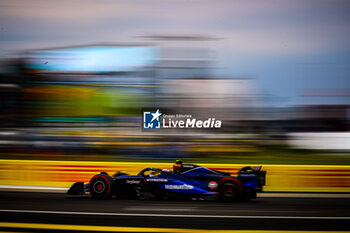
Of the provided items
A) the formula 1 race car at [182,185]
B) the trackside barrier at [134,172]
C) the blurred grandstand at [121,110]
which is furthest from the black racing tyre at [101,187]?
the blurred grandstand at [121,110]

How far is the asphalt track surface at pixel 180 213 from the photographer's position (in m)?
5.31

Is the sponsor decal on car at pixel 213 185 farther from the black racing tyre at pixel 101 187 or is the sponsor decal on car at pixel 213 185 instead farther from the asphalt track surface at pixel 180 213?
the black racing tyre at pixel 101 187

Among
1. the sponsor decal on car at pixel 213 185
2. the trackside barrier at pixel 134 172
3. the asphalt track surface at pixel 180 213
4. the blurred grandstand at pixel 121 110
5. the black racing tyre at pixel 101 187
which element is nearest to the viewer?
the asphalt track surface at pixel 180 213

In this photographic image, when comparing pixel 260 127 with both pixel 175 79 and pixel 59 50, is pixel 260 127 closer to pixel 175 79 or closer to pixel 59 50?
pixel 175 79

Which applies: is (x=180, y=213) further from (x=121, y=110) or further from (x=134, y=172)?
(x=121, y=110)

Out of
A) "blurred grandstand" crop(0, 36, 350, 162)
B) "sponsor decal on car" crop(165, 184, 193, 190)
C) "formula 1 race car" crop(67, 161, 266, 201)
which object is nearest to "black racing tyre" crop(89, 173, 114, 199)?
"formula 1 race car" crop(67, 161, 266, 201)

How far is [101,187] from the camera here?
7930 mm

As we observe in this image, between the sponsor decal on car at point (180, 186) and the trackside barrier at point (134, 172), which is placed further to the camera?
the trackside barrier at point (134, 172)

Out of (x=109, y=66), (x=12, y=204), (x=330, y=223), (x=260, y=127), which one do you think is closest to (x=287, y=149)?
(x=260, y=127)

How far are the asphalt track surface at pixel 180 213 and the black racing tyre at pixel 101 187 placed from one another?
0.65 feet

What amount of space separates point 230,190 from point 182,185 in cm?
93

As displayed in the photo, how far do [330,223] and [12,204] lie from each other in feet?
17.6

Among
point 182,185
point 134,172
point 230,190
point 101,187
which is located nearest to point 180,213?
point 182,185

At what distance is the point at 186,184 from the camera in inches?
304
